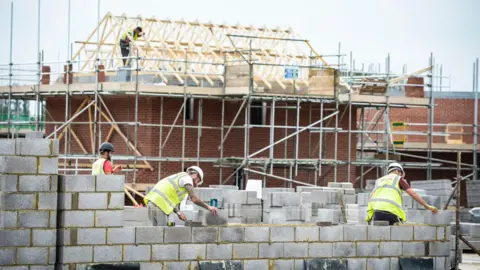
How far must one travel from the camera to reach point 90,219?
14.5m

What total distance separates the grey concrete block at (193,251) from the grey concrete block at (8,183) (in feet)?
8.30

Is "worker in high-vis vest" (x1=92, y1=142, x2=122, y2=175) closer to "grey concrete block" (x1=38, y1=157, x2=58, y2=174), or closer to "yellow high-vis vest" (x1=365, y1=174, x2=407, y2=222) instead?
"grey concrete block" (x1=38, y1=157, x2=58, y2=174)

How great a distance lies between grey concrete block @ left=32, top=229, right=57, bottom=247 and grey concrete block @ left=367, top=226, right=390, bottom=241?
192 inches

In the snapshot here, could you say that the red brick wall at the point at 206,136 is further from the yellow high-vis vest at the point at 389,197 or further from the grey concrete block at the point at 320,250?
the grey concrete block at the point at 320,250

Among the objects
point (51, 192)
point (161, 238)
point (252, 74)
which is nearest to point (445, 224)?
point (161, 238)

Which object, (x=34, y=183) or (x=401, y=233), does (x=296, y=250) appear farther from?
(x=34, y=183)

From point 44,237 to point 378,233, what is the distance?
5175mm

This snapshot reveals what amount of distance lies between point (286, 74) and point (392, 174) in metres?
14.4

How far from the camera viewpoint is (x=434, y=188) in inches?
1045

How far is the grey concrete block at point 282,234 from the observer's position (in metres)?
15.8

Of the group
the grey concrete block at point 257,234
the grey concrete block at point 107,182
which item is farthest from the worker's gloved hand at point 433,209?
the grey concrete block at point 107,182

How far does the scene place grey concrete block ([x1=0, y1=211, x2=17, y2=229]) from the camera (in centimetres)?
1398

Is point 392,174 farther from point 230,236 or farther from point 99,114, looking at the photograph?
point 99,114

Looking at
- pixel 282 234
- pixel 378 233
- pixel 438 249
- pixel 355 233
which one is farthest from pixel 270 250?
pixel 438 249
